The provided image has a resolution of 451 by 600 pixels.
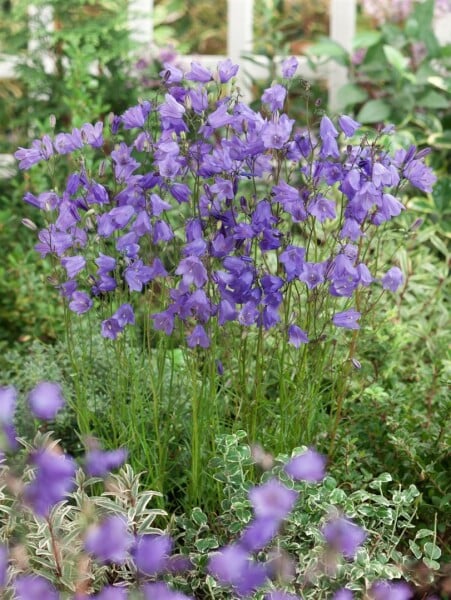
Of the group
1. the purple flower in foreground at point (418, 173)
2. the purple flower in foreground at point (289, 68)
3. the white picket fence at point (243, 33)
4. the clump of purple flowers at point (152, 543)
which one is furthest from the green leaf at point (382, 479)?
the white picket fence at point (243, 33)

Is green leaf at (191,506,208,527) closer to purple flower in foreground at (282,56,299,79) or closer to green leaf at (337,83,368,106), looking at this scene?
purple flower in foreground at (282,56,299,79)

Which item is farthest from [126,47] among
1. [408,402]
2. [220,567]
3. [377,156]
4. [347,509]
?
[220,567]

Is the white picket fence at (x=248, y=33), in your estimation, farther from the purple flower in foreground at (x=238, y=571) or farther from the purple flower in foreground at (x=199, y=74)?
the purple flower in foreground at (x=238, y=571)

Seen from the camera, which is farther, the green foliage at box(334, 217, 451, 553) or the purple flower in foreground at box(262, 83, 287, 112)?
the green foliage at box(334, 217, 451, 553)

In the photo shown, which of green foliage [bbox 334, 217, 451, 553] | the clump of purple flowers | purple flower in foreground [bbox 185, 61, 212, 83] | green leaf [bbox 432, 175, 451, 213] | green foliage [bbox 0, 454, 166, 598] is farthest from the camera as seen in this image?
green leaf [bbox 432, 175, 451, 213]

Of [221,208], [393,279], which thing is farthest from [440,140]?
[221,208]

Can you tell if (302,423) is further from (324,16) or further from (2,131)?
(324,16)

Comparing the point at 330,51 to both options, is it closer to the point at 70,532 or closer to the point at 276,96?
the point at 276,96

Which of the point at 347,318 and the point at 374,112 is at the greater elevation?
the point at 347,318

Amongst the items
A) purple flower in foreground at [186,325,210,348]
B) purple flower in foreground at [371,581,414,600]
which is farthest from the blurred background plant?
purple flower in foreground at [371,581,414,600]
